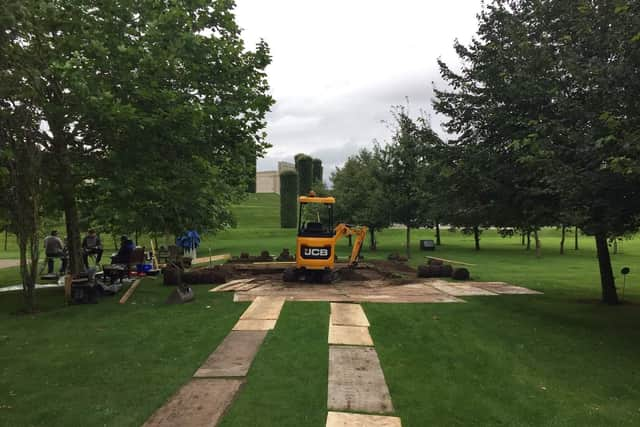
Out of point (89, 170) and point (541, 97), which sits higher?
point (541, 97)

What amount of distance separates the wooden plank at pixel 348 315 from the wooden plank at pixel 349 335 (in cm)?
30

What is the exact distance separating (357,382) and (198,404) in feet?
6.57

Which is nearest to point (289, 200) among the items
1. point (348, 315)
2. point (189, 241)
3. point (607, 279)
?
point (189, 241)

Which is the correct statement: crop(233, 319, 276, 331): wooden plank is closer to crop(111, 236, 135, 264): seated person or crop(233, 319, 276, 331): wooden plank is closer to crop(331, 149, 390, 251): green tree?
crop(111, 236, 135, 264): seated person

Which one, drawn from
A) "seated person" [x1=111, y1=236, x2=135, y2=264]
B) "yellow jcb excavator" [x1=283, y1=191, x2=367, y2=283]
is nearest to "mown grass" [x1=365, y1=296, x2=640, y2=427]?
"yellow jcb excavator" [x1=283, y1=191, x2=367, y2=283]

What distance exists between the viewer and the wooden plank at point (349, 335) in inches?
316

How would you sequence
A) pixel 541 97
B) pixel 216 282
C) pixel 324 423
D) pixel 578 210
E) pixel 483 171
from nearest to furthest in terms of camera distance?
pixel 324 423 → pixel 578 210 → pixel 541 97 → pixel 483 171 → pixel 216 282

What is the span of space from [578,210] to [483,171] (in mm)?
2789

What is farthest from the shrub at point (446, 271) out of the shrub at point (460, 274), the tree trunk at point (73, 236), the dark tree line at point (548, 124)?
the tree trunk at point (73, 236)

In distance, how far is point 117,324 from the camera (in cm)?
938

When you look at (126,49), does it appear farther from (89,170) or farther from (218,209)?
(218,209)

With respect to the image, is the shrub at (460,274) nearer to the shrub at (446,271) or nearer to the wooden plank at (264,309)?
the shrub at (446,271)

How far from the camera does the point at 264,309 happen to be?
10570 mm

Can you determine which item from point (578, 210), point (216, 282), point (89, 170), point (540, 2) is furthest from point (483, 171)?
point (89, 170)
